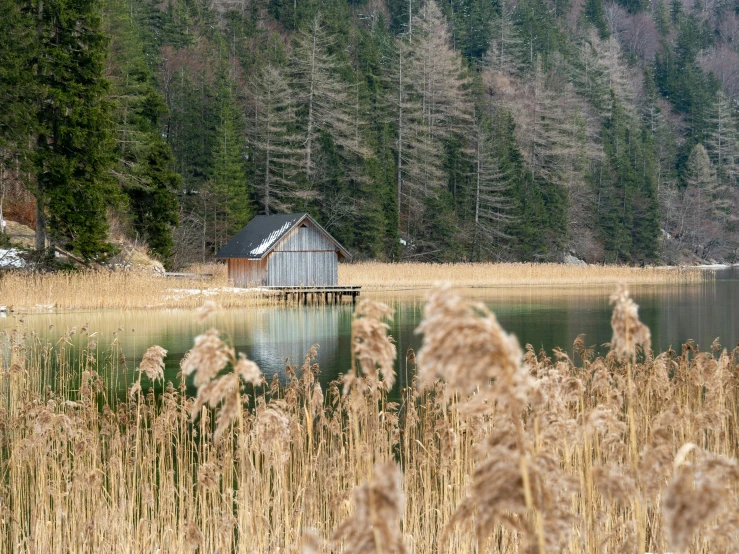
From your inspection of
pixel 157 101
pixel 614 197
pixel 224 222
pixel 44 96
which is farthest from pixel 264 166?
pixel 614 197

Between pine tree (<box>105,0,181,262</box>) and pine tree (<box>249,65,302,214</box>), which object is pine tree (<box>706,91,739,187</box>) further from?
pine tree (<box>105,0,181,262</box>)

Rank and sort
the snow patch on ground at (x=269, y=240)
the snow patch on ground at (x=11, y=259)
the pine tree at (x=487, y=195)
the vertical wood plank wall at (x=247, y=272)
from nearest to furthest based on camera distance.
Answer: the snow patch on ground at (x=11, y=259)
the snow patch on ground at (x=269, y=240)
the vertical wood plank wall at (x=247, y=272)
the pine tree at (x=487, y=195)

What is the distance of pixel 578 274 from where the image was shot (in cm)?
4622

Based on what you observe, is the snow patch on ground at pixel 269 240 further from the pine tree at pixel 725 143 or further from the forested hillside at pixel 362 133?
the pine tree at pixel 725 143

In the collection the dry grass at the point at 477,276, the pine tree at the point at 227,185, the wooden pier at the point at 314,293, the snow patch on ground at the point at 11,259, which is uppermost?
the pine tree at the point at 227,185

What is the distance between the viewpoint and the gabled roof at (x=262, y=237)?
3447cm

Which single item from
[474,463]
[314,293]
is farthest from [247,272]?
[474,463]

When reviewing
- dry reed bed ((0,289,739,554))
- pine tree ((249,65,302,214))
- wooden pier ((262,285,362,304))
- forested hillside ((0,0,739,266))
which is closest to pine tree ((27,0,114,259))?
forested hillside ((0,0,739,266))

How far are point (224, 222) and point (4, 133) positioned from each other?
60.0ft

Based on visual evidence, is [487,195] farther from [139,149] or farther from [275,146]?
[139,149]

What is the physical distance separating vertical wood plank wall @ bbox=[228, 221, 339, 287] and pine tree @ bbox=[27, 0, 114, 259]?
6.85 meters

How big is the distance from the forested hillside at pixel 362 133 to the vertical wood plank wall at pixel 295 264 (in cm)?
446

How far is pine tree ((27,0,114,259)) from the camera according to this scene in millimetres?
28547

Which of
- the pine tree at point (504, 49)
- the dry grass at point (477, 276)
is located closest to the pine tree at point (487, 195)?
the dry grass at point (477, 276)
